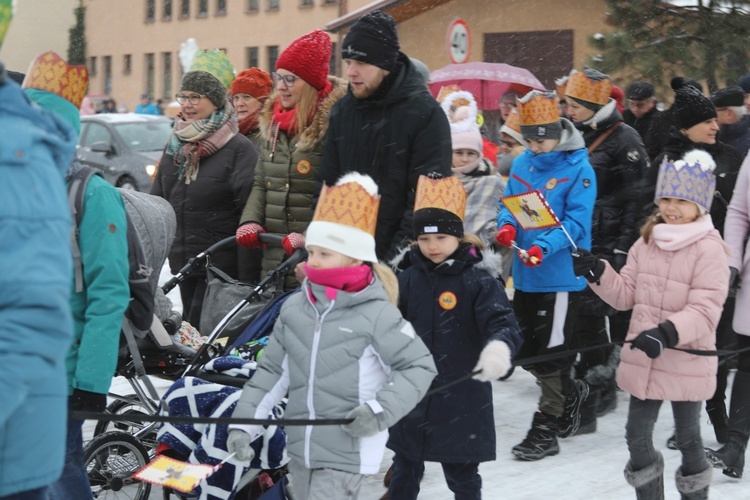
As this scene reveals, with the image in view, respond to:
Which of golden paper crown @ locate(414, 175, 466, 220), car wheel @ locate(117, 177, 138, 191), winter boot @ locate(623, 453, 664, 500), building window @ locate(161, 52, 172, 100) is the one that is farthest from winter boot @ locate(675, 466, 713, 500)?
building window @ locate(161, 52, 172, 100)

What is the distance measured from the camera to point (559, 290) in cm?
603

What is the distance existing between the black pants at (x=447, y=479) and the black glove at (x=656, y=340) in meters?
0.82

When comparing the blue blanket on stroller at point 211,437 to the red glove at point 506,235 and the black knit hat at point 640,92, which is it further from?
the black knit hat at point 640,92

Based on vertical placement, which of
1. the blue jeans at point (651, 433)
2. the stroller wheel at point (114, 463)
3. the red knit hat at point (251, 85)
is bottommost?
the stroller wheel at point (114, 463)

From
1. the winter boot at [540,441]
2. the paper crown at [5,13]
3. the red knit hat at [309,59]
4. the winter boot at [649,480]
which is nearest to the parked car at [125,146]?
the red knit hat at [309,59]

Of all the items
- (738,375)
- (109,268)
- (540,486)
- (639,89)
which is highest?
(639,89)

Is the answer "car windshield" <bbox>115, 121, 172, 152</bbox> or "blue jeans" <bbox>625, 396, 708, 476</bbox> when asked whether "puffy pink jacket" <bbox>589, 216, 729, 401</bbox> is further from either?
"car windshield" <bbox>115, 121, 172, 152</bbox>

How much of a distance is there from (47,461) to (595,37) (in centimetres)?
1120

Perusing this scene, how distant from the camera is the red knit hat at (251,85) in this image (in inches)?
293

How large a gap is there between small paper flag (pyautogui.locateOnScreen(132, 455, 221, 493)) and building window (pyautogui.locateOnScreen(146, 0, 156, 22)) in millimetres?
46036

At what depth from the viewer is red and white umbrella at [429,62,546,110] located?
12953mm

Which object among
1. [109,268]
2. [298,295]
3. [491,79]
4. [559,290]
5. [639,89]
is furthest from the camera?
[491,79]

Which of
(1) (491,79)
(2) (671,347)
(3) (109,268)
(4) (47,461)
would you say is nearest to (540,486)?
(2) (671,347)

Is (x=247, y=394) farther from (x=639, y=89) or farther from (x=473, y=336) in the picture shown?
(x=639, y=89)
